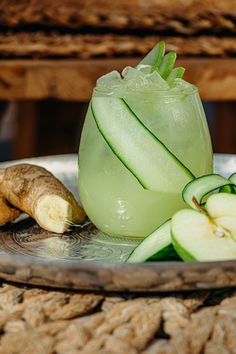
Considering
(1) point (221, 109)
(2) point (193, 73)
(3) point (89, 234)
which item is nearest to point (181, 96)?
(3) point (89, 234)

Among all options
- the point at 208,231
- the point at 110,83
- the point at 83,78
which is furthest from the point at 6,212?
the point at 83,78

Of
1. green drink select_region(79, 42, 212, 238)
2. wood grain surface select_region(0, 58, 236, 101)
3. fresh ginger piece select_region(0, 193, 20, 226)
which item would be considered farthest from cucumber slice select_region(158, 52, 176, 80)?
wood grain surface select_region(0, 58, 236, 101)

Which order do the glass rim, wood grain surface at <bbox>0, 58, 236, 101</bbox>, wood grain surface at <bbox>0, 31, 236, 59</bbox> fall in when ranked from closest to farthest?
1. the glass rim
2. wood grain surface at <bbox>0, 58, 236, 101</bbox>
3. wood grain surface at <bbox>0, 31, 236, 59</bbox>

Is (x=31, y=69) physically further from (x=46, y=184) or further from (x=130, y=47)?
(x=46, y=184)

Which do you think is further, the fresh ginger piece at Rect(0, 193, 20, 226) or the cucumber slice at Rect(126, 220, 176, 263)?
the fresh ginger piece at Rect(0, 193, 20, 226)

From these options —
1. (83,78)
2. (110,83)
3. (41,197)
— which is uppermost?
(110,83)

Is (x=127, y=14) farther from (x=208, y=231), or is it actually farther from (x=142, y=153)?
(x=208, y=231)

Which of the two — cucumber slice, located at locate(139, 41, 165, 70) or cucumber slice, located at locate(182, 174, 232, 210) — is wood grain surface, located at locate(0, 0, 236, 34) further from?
cucumber slice, located at locate(182, 174, 232, 210)

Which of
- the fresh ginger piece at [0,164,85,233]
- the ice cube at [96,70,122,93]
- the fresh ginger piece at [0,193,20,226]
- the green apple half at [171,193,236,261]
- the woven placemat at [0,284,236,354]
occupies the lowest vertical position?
the fresh ginger piece at [0,193,20,226]
